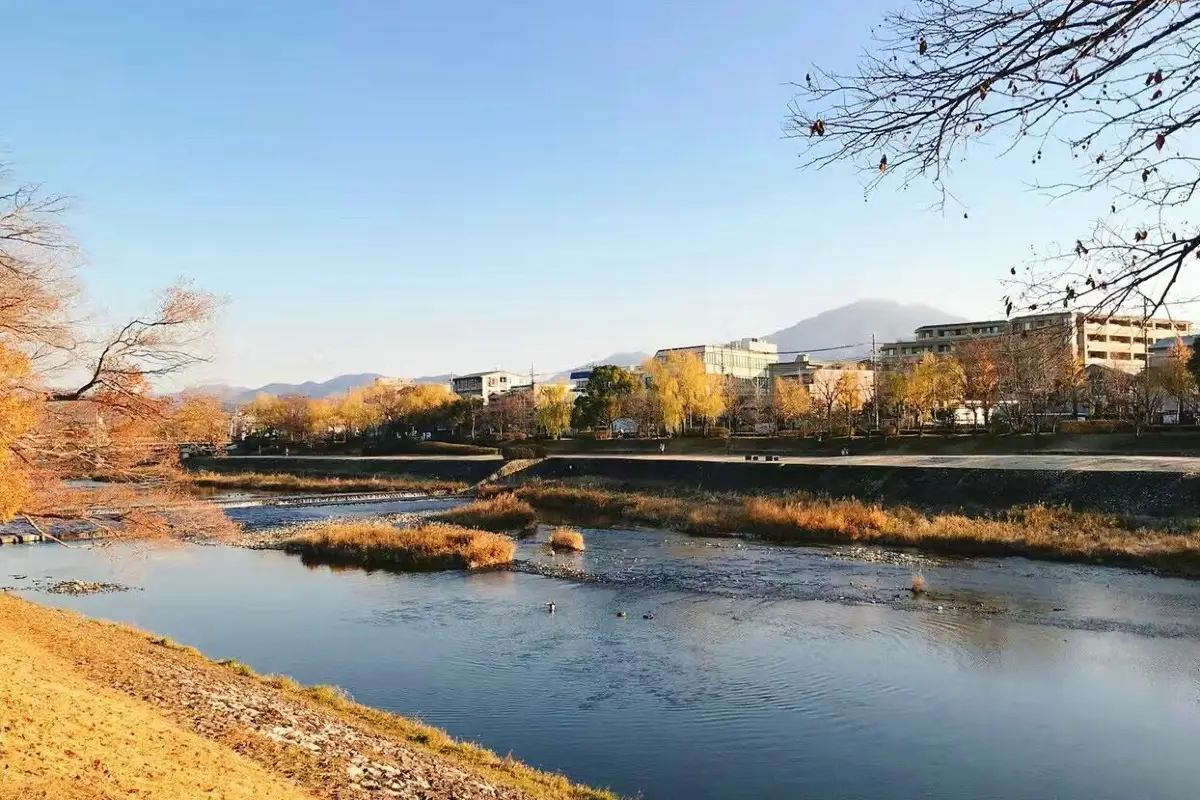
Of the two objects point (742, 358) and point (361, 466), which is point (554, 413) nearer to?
point (361, 466)

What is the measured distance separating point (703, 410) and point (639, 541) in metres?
41.7

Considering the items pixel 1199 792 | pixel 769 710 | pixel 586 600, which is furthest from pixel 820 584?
pixel 1199 792

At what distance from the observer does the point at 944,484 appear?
32.9 m

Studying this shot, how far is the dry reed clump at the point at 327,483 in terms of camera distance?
54.1 m

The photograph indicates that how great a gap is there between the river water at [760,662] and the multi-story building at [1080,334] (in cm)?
539

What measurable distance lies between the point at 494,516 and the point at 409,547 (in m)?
8.07

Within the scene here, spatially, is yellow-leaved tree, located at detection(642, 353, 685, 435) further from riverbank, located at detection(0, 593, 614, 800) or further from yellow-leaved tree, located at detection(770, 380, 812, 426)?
riverbank, located at detection(0, 593, 614, 800)

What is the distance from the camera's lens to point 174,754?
729 cm

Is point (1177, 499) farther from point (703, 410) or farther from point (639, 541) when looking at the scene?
point (703, 410)

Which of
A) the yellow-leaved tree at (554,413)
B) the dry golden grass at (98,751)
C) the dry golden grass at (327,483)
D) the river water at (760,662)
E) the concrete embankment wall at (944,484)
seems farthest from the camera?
the yellow-leaved tree at (554,413)

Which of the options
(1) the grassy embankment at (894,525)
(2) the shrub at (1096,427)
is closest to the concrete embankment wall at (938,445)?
(2) the shrub at (1096,427)

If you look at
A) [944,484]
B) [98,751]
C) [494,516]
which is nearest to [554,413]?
[494,516]

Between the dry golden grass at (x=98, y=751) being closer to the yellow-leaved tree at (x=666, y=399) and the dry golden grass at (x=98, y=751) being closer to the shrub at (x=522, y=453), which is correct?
the shrub at (x=522, y=453)

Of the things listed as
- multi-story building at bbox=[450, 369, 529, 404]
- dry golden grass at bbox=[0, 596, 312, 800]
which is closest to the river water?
dry golden grass at bbox=[0, 596, 312, 800]
